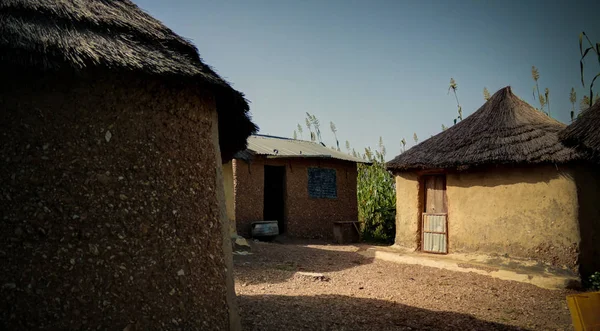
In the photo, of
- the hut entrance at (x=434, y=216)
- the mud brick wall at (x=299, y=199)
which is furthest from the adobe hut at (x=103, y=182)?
the mud brick wall at (x=299, y=199)

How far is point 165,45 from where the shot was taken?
12.5ft

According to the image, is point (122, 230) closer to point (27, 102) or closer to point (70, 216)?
point (70, 216)

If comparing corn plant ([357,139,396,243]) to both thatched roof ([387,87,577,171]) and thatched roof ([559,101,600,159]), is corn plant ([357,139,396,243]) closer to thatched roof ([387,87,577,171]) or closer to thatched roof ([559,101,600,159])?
thatched roof ([387,87,577,171])

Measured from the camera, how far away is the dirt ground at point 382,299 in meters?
4.53

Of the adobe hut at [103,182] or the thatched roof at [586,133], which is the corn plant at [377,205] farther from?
the adobe hut at [103,182]

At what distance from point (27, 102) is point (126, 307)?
5.22 feet

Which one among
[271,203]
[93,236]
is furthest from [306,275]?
[271,203]

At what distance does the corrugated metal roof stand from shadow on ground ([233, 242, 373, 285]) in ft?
9.72

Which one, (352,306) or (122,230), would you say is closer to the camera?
(122,230)

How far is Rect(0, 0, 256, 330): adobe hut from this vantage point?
2654mm

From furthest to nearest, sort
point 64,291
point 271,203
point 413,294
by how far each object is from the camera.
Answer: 1. point 271,203
2. point 413,294
3. point 64,291

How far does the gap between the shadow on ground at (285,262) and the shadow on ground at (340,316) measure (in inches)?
60.6

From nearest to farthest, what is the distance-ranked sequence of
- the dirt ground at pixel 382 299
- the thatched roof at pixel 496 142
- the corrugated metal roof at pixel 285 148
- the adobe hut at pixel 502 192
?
the dirt ground at pixel 382 299
the adobe hut at pixel 502 192
the thatched roof at pixel 496 142
the corrugated metal roof at pixel 285 148

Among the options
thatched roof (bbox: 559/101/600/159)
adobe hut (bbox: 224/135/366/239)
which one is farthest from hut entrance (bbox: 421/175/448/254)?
adobe hut (bbox: 224/135/366/239)
